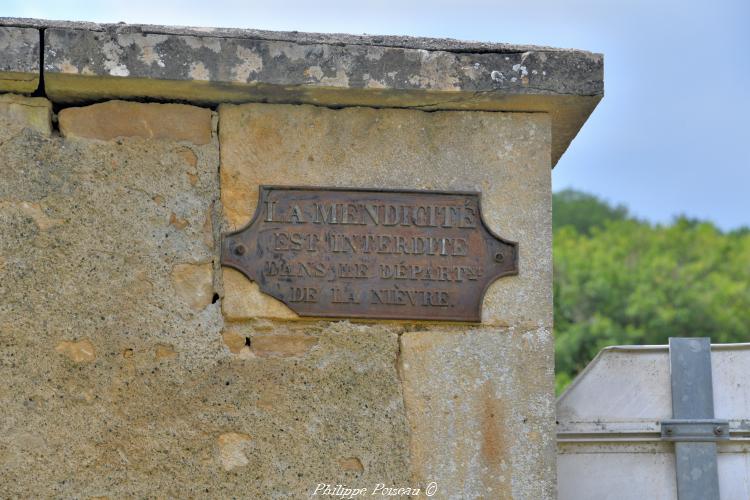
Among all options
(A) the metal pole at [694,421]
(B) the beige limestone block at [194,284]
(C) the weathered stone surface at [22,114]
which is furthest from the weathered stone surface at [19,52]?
(A) the metal pole at [694,421]

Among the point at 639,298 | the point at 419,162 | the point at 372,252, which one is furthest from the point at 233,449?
the point at 639,298

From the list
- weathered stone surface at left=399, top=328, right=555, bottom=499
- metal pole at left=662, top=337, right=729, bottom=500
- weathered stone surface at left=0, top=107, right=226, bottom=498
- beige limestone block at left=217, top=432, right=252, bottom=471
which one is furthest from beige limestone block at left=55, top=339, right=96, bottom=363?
metal pole at left=662, top=337, right=729, bottom=500

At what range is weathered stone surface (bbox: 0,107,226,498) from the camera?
304cm

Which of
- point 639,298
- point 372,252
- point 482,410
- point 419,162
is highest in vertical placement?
point 639,298

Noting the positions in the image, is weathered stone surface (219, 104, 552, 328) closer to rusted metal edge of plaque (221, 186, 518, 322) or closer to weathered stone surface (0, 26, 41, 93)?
rusted metal edge of plaque (221, 186, 518, 322)

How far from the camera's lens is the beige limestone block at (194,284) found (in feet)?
10.3

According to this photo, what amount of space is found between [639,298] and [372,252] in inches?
805

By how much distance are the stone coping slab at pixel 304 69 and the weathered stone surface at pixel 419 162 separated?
1.9 inches

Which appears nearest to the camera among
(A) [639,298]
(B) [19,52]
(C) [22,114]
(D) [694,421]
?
(B) [19,52]

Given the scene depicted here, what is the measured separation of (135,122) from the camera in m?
3.21

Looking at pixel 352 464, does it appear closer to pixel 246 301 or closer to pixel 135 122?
pixel 246 301

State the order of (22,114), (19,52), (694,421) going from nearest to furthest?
1. (19,52)
2. (22,114)
3. (694,421)

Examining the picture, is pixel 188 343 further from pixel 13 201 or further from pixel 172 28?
pixel 172 28

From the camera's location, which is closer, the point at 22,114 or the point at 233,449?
the point at 233,449
